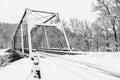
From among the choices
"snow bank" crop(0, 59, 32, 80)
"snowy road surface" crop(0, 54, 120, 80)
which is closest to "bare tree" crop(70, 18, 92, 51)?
"snow bank" crop(0, 59, 32, 80)

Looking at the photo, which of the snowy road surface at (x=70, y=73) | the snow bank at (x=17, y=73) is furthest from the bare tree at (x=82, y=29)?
the snowy road surface at (x=70, y=73)

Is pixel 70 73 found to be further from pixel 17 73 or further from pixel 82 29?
pixel 82 29

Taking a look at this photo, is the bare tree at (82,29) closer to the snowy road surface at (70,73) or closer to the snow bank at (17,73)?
the snow bank at (17,73)

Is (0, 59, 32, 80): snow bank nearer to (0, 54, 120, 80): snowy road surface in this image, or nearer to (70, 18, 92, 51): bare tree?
(0, 54, 120, 80): snowy road surface

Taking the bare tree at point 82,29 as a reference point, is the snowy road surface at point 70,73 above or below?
below

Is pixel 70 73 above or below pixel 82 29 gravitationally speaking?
below

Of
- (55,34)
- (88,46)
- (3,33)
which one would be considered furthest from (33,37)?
(3,33)

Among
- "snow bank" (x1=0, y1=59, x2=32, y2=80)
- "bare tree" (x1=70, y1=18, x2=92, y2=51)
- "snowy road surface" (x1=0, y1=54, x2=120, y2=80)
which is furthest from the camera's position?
"bare tree" (x1=70, y1=18, x2=92, y2=51)

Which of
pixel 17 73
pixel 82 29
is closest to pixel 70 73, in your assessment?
pixel 17 73

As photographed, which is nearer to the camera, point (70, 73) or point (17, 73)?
point (70, 73)

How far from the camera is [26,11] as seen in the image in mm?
22953

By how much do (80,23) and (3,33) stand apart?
4661 centimetres

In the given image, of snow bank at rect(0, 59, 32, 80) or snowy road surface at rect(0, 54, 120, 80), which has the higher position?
snowy road surface at rect(0, 54, 120, 80)

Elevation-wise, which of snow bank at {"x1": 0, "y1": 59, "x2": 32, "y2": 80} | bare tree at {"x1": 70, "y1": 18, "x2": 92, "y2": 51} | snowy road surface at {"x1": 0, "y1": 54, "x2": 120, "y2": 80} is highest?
bare tree at {"x1": 70, "y1": 18, "x2": 92, "y2": 51}
